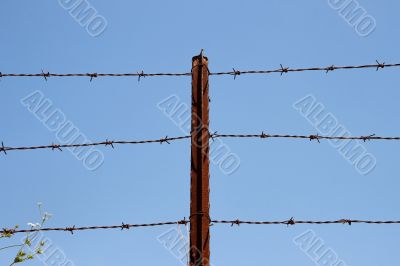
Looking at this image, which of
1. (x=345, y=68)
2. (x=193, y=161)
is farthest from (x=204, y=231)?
(x=345, y=68)

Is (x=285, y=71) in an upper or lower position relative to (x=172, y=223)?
upper

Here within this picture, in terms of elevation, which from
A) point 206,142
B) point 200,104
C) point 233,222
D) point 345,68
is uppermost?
point 345,68

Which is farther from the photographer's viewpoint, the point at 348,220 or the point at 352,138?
the point at 352,138

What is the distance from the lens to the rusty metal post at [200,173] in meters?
3.38

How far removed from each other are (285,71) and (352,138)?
779mm

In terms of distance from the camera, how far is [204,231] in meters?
3.42

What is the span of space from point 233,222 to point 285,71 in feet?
4.46

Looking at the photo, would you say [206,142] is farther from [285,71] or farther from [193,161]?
[285,71]

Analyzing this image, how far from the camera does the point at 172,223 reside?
3453mm

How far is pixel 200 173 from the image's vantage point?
3.55 m

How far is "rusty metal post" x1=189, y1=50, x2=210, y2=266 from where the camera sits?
11.1ft

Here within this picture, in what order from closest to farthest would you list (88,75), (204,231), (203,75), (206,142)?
(204,231), (206,142), (203,75), (88,75)

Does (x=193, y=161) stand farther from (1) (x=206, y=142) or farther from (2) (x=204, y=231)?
(2) (x=204, y=231)

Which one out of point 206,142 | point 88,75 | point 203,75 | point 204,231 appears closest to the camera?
point 204,231
